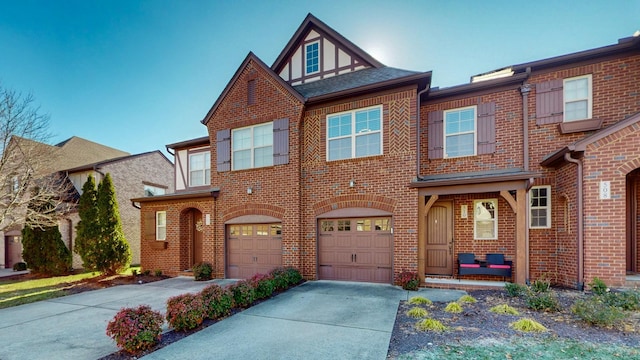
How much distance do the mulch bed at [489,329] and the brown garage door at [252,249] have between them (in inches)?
204

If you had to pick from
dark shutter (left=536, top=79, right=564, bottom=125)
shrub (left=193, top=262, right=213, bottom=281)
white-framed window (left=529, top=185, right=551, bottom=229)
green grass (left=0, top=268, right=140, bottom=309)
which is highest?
dark shutter (left=536, top=79, right=564, bottom=125)

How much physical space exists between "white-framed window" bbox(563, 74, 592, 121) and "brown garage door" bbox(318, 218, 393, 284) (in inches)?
233

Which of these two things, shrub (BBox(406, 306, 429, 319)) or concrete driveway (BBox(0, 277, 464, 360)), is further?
shrub (BBox(406, 306, 429, 319))

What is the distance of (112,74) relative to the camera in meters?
13.9

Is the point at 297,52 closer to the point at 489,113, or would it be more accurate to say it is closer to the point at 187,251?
the point at 489,113

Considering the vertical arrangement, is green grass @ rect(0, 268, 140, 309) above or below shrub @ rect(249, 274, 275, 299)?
below

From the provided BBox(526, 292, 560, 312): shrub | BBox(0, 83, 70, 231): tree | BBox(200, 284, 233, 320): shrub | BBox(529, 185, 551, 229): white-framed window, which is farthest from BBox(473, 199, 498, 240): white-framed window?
BBox(0, 83, 70, 231): tree

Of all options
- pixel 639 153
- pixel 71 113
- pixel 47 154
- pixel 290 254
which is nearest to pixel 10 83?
pixel 47 154

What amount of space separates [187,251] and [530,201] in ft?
41.3

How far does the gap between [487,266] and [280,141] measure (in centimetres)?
756

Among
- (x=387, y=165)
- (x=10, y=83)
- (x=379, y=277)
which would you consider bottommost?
(x=379, y=277)

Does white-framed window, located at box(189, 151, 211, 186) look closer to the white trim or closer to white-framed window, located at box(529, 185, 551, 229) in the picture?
the white trim

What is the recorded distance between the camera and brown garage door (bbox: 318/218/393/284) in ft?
28.6

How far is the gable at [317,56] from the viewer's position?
35.2 feet
